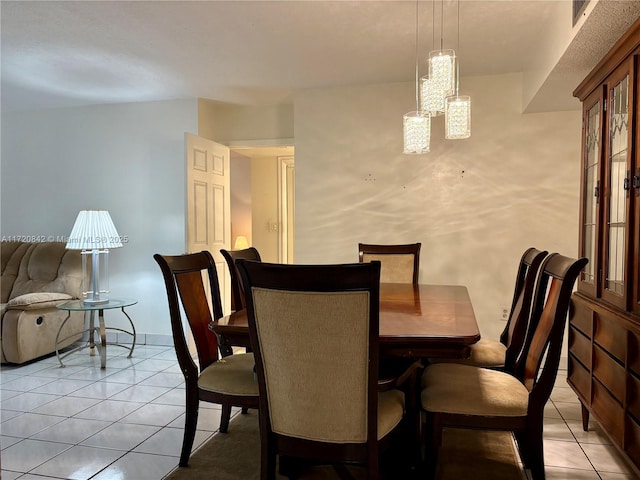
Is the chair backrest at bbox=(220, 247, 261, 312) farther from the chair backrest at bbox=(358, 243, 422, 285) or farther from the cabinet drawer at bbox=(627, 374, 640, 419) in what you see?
the cabinet drawer at bbox=(627, 374, 640, 419)

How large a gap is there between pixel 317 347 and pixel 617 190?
5.47 feet

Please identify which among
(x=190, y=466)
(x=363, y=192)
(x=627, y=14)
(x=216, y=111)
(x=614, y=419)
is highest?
(x=216, y=111)

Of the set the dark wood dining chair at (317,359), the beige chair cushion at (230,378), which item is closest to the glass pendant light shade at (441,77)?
the dark wood dining chair at (317,359)

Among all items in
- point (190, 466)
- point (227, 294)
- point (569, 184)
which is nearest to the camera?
point (190, 466)

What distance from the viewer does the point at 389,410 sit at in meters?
1.57

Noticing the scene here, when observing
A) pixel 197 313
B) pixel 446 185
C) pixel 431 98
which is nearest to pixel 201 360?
pixel 197 313

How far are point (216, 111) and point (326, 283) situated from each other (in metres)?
→ 3.84

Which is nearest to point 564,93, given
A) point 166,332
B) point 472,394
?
point 472,394

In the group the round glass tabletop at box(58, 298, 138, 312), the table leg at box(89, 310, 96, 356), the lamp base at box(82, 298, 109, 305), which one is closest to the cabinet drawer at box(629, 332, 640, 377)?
the round glass tabletop at box(58, 298, 138, 312)

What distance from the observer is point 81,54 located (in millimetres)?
3234

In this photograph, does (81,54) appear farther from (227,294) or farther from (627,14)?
(627,14)

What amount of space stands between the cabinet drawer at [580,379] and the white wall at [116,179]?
340cm

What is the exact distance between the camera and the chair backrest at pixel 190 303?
2.00m

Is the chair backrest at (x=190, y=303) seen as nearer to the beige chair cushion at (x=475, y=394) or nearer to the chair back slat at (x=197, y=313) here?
the chair back slat at (x=197, y=313)
